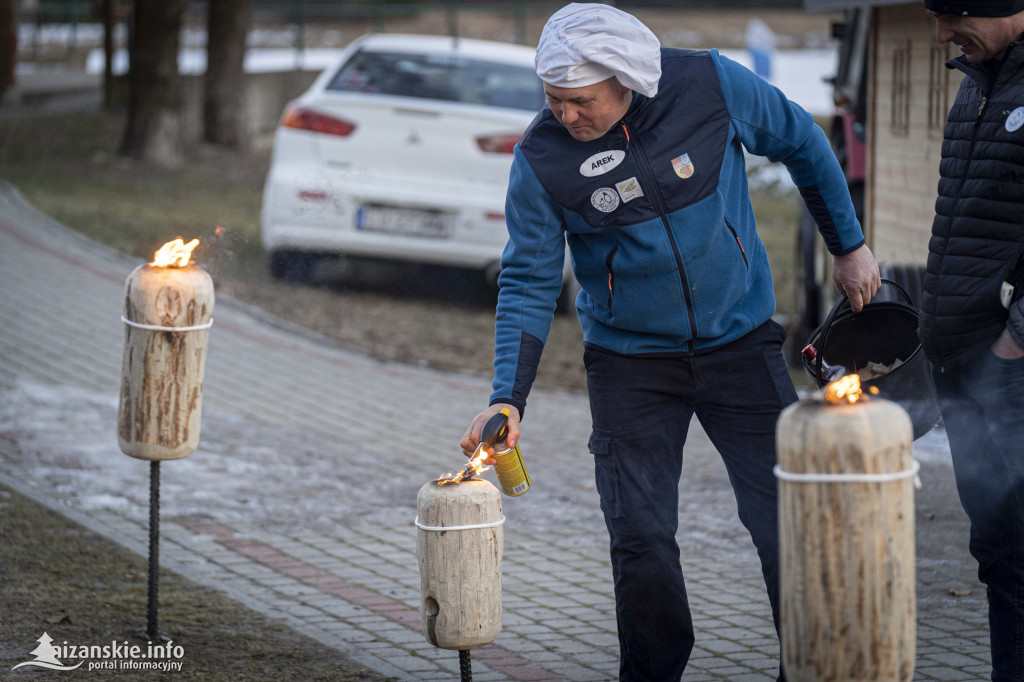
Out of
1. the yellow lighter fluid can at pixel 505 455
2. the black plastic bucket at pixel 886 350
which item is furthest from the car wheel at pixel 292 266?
the yellow lighter fluid can at pixel 505 455

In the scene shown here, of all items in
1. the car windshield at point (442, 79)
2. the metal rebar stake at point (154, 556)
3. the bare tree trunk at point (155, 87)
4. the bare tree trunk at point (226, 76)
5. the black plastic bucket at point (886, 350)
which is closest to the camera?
the black plastic bucket at point (886, 350)

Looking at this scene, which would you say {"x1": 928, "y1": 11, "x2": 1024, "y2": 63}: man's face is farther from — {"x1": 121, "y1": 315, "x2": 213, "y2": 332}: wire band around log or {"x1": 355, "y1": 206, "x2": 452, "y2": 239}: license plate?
{"x1": 355, "y1": 206, "x2": 452, "y2": 239}: license plate

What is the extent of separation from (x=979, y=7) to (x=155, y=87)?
14.0 meters

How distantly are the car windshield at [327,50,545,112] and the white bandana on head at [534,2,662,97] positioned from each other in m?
6.74

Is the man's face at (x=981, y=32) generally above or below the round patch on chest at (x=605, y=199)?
above

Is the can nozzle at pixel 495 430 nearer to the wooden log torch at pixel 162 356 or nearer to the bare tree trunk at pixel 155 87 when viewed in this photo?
the wooden log torch at pixel 162 356

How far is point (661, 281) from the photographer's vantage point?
3.23 meters

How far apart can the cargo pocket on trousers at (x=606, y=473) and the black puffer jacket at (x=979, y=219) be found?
2.89 feet

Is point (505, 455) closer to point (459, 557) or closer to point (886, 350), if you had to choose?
point (459, 557)

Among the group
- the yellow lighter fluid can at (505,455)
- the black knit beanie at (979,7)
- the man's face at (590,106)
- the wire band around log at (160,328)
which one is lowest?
the yellow lighter fluid can at (505,455)

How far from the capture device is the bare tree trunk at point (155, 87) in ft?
51.3

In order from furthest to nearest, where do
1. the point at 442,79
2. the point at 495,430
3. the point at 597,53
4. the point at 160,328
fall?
the point at 442,79, the point at 160,328, the point at 495,430, the point at 597,53

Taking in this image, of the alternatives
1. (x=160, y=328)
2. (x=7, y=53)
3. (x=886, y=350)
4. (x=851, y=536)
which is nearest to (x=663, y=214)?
(x=886, y=350)

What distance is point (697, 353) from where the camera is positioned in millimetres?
3312
